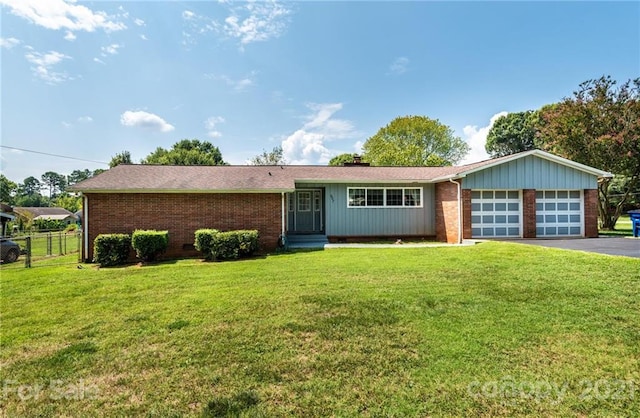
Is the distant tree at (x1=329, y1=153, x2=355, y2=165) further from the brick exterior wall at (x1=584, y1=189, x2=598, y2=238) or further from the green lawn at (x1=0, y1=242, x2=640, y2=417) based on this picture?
the green lawn at (x1=0, y1=242, x2=640, y2=417)

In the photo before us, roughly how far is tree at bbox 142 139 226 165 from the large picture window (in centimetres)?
2955

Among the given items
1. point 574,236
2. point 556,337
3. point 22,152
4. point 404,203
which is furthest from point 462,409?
point 22,152

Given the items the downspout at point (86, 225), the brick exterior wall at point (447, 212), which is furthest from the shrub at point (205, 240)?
the brick exterior wall at point (447, 212)

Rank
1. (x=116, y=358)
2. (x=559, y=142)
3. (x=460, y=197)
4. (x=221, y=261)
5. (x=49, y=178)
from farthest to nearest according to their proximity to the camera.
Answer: (x=49, y=178) < (x=559, y=142) < (x=460, y=197) < (x=221, y=261) < (x=116, y=358)

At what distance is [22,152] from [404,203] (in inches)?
1106

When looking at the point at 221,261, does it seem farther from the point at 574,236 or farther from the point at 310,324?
the point at 574,236

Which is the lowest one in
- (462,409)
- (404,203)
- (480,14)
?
(462,409)

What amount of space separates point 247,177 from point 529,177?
1209 cm

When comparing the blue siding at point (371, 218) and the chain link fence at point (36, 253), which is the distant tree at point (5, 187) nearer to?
the chain link fence at point (36, 253)

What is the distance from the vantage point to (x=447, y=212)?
13844mm

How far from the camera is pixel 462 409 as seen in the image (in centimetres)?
273

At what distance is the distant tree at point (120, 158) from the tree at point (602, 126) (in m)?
44.9

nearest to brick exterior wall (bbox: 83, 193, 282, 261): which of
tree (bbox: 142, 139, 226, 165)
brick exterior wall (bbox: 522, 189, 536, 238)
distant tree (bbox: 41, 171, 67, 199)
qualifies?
brick exterior wall (bbox: 522, 189, 536, 238)

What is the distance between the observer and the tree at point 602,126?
55.3 feet
